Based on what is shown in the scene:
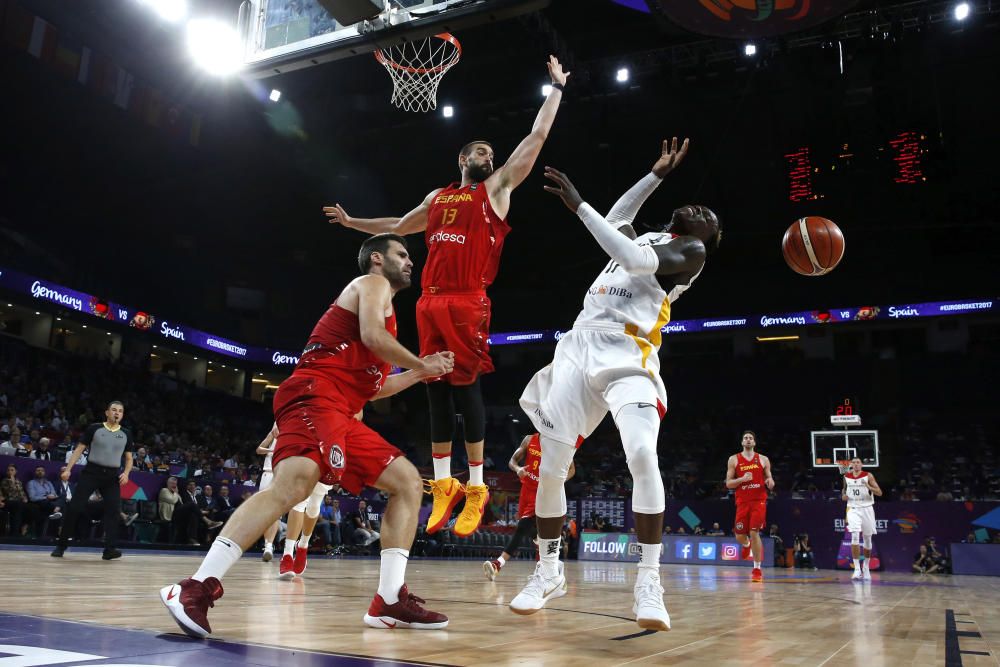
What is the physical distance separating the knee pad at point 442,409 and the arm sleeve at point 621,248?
199 centimetres

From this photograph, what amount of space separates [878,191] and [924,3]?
8683 millimetres

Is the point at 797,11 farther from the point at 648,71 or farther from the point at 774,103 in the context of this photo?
the point at 774,103

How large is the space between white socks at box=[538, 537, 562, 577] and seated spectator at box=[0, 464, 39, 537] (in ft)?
35.5

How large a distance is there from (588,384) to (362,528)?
13.6m

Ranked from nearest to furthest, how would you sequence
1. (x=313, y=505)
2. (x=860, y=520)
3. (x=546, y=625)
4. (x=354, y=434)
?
(x=354, y=434)
(x=546, y=625)
(x=313, y=505)
(x=860, y=520)

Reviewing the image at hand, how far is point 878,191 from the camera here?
2430cm

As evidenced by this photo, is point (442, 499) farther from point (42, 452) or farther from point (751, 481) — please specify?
point (42, 452)

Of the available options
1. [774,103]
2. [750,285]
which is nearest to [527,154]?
[774,103]

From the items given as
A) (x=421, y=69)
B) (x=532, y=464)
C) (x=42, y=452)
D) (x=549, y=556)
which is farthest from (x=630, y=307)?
(x=42, y=452)

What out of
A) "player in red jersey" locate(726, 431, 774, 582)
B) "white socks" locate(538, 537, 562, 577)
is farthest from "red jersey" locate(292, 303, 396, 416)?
"player in red jersey" locate(726, 431, 774, 582)

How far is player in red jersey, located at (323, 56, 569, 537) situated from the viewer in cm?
523

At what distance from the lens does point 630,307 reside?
13.6 feet

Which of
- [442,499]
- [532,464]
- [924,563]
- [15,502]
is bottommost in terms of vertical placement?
[924,563]

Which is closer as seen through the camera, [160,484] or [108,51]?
[160,484]
